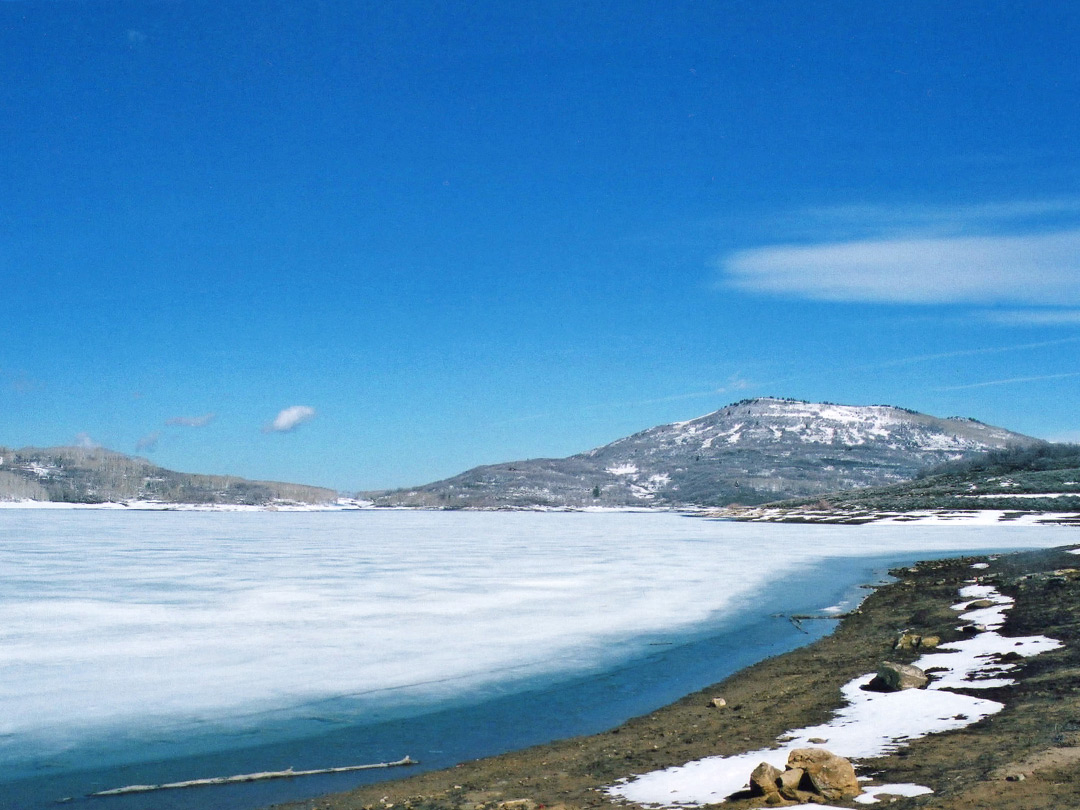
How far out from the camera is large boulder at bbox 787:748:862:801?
9.28 metres

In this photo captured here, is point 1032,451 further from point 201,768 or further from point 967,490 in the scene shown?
point 201,768

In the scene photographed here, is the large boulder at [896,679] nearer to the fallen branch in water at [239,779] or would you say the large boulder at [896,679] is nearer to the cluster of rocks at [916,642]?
the cluster of rocks at [916,642]

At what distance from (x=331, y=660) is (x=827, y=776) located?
1367 cm

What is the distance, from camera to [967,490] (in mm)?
137875

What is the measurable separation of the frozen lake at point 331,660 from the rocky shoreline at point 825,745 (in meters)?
1.17

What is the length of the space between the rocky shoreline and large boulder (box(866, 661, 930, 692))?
2.61 feet

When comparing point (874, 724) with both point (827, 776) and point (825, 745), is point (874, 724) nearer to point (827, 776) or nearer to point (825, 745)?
point (825, 745)

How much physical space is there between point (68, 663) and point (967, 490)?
143979 millimetres

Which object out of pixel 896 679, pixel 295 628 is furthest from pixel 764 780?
pixel 295 628

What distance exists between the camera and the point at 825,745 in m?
12.2

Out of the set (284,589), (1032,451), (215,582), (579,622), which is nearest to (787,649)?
(579,622)

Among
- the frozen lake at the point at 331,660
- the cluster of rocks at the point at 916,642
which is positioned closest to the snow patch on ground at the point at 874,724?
the cluster of rocks at the point at 916,642

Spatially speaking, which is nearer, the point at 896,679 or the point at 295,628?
the point at 896,679

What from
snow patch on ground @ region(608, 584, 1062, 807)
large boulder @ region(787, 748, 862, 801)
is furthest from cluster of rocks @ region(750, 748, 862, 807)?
snow patch on ground @ region(608, 584, 1062, 807)
